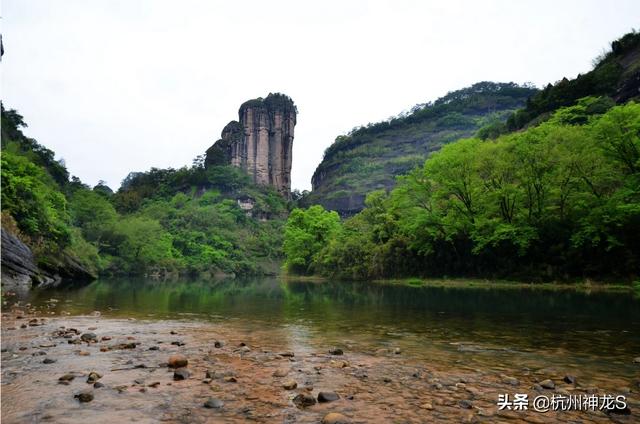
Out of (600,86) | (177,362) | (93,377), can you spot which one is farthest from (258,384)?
(600,86)

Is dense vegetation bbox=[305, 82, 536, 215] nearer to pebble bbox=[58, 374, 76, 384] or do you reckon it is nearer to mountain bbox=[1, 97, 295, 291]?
mountain bbox=[1, 97, 295, 291]

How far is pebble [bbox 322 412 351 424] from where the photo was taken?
12.7ft

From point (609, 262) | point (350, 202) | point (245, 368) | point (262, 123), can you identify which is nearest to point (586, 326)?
point (245, 368)

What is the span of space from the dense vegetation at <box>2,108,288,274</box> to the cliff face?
9265mm

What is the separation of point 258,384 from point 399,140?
159476 mm

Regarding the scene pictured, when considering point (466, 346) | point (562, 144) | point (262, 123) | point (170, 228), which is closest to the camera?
point (466, 346)

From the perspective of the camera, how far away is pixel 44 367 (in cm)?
598

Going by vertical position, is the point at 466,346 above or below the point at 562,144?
below

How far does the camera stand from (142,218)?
81812 millimetres

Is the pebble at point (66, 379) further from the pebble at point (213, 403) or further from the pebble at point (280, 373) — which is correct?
the pebble at point (280, 373)

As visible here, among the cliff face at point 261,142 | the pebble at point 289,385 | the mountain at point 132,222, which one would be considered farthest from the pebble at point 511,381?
the cliff face at point 261,142

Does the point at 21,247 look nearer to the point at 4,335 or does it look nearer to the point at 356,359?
the point at 4,335

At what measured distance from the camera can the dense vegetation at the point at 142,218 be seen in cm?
3306

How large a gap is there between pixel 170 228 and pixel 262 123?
7260 centimetres
